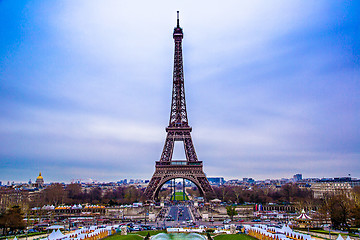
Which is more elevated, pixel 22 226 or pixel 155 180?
pixel 155 180

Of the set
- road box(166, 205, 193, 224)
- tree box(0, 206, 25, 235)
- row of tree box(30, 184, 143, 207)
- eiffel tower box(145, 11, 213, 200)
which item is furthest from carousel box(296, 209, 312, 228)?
row of tree box(30, 184, 143, 207)

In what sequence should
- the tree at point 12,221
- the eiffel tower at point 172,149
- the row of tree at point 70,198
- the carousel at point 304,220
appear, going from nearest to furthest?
the tree at point 12,221 → the carousel at point 304,220 → the eiffel tower at point 172,149 → the row of tree at point 70,198

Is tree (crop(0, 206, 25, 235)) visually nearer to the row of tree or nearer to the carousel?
the row of tree

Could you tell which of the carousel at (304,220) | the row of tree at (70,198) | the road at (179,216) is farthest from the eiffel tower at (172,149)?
the carousel at (304,220)

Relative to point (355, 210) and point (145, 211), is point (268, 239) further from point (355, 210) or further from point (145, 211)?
point (145, 211)

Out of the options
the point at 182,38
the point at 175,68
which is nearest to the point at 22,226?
the point at 175,68

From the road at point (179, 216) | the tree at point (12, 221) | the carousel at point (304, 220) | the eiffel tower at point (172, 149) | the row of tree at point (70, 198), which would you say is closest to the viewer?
the tree at point (12, 221)

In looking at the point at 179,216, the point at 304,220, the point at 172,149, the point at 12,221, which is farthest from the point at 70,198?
the point at 304,220

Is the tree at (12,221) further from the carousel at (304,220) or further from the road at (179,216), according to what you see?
the carousel at (304,220)
